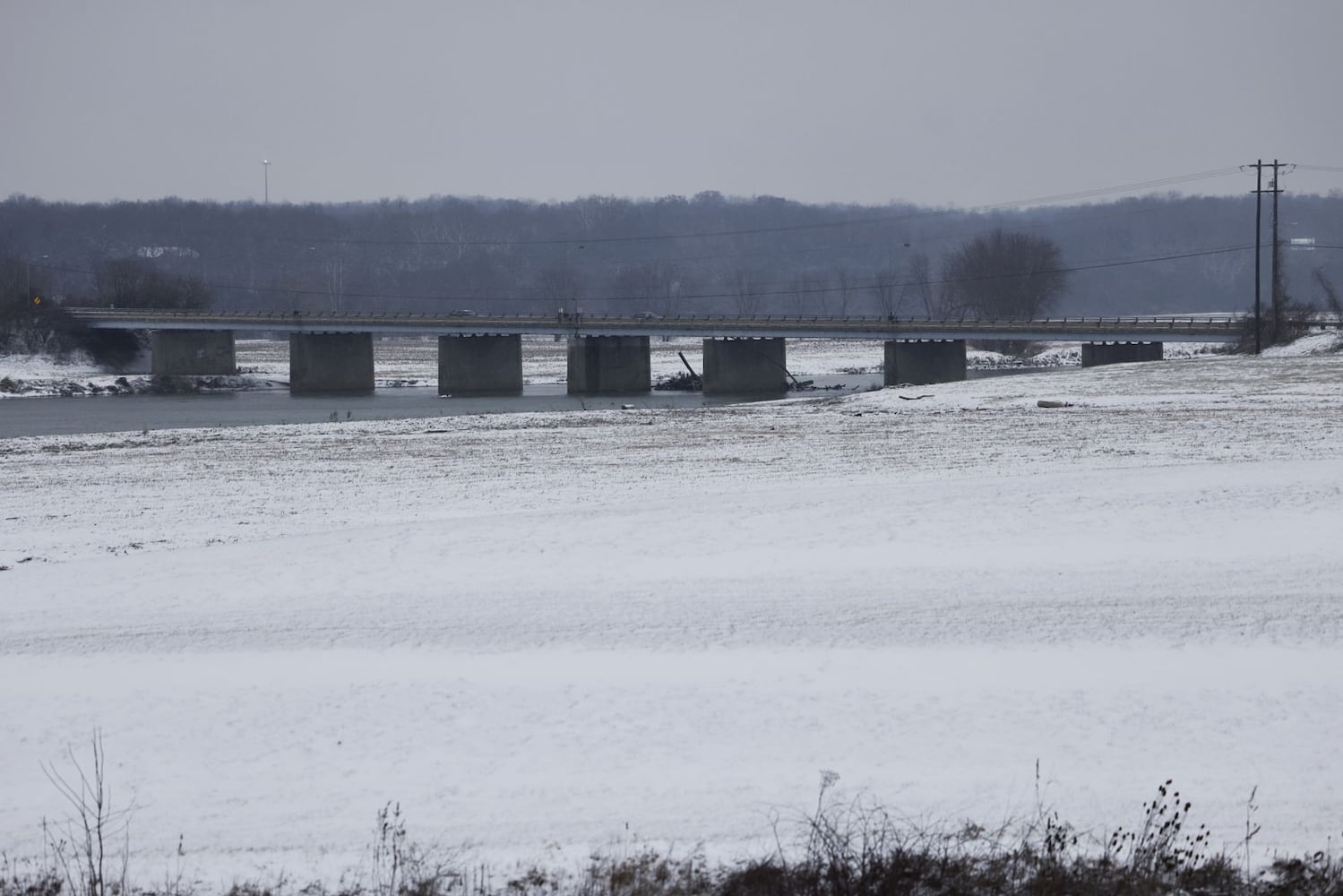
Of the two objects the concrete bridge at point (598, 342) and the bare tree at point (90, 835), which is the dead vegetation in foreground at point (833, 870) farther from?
the concrete bridge at point (598, 342)

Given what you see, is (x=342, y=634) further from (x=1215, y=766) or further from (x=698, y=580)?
(x=1215, y=766)

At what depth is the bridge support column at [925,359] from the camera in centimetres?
9119

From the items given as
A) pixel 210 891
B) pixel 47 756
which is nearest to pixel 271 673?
pixel 47 756

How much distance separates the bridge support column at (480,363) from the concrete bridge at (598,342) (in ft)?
0.29

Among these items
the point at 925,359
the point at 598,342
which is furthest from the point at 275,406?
the point at 925,359

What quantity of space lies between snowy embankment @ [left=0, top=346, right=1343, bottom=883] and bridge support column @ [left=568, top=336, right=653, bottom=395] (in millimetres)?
71738

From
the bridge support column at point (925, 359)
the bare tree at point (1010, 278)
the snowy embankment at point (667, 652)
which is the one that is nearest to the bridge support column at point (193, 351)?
the bridge support column at point (925, 359)

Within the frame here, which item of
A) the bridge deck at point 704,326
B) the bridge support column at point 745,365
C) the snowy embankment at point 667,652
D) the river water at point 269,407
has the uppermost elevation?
the bridge deck at point 704,326

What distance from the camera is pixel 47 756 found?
34.1ft

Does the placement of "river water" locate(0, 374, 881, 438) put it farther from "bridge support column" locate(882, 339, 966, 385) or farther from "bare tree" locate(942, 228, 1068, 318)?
"bare tree" locate(942, 228, 1068, 318)

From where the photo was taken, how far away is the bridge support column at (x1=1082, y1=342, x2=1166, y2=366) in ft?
295

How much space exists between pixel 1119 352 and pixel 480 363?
43.7 meters

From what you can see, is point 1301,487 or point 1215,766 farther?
point 1301,487

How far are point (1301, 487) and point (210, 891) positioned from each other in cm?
1692
